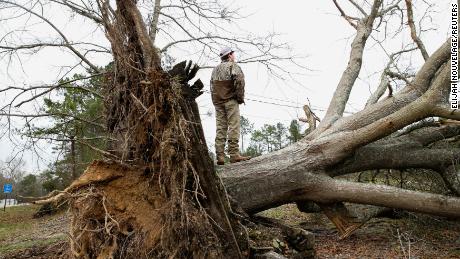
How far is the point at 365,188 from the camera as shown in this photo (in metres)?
5.80

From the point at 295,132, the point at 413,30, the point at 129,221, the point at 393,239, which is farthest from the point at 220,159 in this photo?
the point at 295,132

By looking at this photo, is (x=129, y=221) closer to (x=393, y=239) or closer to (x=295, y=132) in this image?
(x=393, y=239)

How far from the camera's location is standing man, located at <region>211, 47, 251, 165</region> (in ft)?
18.6

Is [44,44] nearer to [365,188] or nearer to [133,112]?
[133,112]

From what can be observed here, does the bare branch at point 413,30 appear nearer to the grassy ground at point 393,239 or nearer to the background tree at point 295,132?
the grassy ground at point 393,239

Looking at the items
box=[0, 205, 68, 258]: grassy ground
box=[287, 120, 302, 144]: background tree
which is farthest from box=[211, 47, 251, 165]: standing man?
box=[287, 120, 302, 144]: background tree

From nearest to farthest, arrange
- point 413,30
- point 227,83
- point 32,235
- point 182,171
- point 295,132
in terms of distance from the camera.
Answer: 1. point 182,171
2. point 227,83
3. point 413,30
4. point 32,235
5. point 295,132

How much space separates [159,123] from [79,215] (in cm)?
125

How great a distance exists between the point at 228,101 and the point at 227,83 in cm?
25

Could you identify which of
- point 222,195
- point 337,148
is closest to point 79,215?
point 222,195

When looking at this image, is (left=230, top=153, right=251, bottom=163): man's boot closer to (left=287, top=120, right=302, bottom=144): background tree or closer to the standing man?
the standing man

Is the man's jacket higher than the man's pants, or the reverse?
the man's jacket

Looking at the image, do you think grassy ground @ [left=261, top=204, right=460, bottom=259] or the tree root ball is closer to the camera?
the tree root ball

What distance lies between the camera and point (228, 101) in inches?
226
